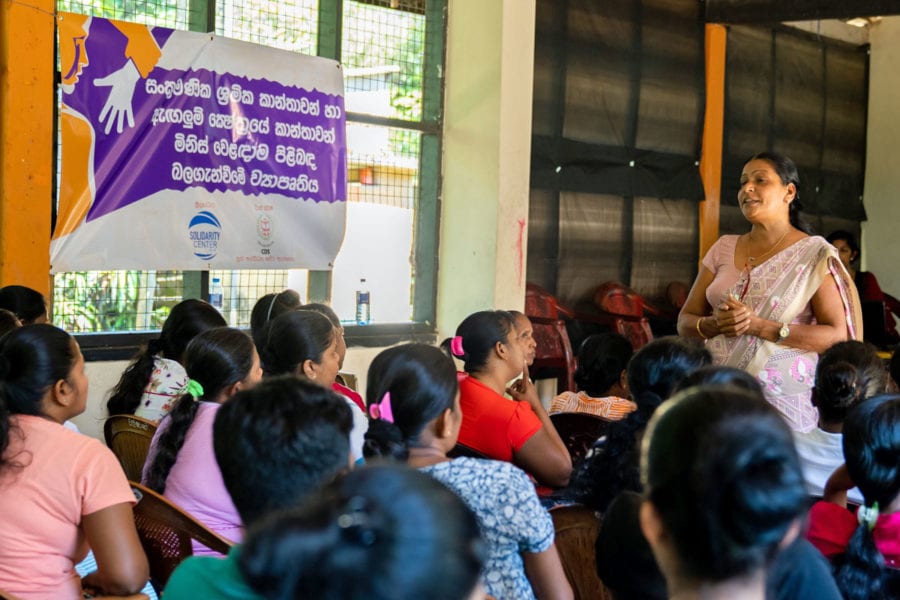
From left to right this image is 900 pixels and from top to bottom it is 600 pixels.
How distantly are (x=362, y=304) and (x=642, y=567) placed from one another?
4.00m

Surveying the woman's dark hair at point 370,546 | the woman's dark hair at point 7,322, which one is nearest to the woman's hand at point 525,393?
the woman's dark hair at point 7,322

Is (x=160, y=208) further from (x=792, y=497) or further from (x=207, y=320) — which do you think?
(x=792, y=497)

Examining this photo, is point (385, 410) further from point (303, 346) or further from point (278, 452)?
point (303, 346)

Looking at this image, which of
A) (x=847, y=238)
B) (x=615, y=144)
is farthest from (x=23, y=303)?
(x=847, y=238)

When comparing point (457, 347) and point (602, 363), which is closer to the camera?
point (457, 347)

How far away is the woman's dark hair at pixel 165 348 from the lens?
3387 mm

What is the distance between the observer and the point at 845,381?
2.66 metres

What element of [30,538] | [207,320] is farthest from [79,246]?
[30,538]

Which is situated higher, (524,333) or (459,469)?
(524,333)

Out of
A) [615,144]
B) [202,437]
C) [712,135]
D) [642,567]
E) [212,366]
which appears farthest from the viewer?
[712,135]

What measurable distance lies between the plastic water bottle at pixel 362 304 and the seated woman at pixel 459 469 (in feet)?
10.6

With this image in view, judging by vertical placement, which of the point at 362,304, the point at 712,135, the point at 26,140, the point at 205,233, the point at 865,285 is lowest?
the point at 362,304

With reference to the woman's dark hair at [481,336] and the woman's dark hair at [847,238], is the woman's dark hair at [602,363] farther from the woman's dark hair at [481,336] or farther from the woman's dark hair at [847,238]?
the woman's dark hair at [847,238]

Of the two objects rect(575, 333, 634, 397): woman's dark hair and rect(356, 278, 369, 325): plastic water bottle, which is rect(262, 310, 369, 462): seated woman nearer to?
rect(575, 333, 634, 397): woman's dark hair
